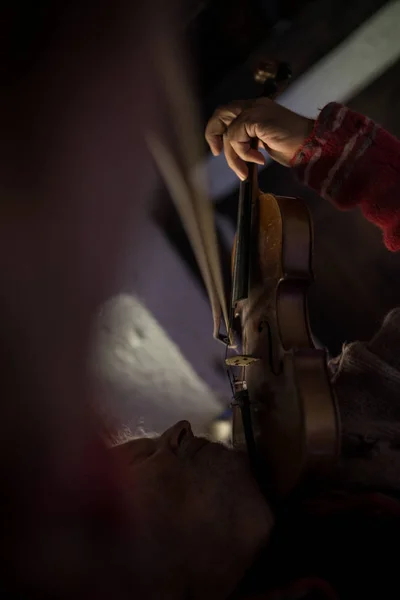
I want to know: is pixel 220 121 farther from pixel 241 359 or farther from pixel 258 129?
pixel 241 359

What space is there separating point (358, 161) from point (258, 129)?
0.65ft

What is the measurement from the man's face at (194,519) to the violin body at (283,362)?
0.05 m

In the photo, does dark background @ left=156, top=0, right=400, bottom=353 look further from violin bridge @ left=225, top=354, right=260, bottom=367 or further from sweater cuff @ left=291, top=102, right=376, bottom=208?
violin bridge @ left=225, top=354, right=260, bottom=367

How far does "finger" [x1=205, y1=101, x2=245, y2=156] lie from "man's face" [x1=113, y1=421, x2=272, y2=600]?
0.67 meters

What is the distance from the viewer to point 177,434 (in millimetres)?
776

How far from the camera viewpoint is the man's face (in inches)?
23.8

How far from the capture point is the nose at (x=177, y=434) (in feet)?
2.49

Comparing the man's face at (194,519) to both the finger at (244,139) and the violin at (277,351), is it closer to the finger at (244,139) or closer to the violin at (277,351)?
the violin at (277,351)

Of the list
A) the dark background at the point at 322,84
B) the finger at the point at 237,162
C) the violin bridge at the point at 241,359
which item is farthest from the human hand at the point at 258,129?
the dark background at the point at 322,84

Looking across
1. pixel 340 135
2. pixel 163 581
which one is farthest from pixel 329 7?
pixel 163 581

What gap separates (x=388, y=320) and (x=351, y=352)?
8cm

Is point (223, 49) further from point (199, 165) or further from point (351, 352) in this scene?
point (351, 352)

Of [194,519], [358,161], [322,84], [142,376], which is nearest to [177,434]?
[194,519]

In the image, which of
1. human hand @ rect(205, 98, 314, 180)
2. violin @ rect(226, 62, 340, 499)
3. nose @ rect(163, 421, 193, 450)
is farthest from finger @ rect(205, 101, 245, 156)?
nose @ rect(163, 421, 193, 450)
